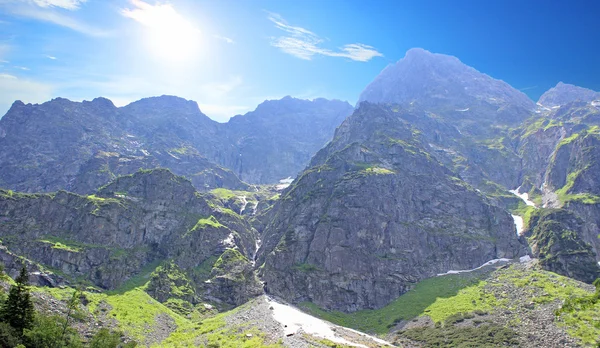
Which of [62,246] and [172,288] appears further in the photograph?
[172,288]

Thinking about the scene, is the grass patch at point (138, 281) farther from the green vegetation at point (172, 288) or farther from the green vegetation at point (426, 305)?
the green vegetation at point (426, 305)

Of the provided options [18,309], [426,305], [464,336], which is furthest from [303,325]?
[18,309]

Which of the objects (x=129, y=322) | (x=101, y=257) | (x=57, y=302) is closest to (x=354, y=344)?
(x=129, y=322)

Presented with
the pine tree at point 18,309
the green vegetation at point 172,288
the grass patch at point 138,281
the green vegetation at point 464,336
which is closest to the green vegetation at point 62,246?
the grass patch at point 138,281

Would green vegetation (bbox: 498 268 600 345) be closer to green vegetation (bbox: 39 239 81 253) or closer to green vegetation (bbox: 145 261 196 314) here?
green vegetation (bbox: 145 261 196 314)

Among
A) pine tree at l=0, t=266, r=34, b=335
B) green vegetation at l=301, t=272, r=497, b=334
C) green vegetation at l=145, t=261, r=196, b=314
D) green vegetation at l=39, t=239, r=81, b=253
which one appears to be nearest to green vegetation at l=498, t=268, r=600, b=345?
green vegetation at l=301, t=272, r=497, b=334

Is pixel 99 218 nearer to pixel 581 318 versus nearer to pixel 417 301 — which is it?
pixel 417 301

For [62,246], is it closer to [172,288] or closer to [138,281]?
[138,281]
